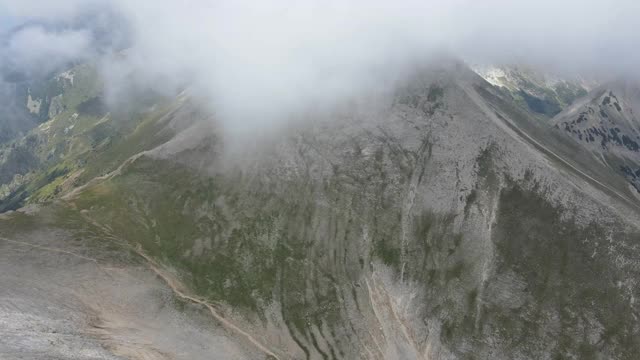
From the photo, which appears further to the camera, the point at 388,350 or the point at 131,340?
the point at 388,350

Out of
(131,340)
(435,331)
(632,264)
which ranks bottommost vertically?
(131,340)

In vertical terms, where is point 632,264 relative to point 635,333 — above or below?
above

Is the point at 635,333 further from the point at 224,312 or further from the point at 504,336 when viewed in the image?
the point at 224,312

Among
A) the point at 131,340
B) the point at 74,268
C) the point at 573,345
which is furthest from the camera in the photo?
the point at 74,268

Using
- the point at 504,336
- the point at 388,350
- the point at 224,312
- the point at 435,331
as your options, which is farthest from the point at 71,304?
the point at 504,336

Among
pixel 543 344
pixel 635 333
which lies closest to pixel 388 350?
pixel 543 344

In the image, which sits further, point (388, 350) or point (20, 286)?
point (388, 350)

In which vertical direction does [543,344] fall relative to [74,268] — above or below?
above

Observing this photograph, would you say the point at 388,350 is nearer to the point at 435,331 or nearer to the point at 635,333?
the point at 435,331

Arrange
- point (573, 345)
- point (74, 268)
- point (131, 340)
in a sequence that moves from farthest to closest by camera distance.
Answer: point (74, 268) < point (573, 345) < point (131, 340)
